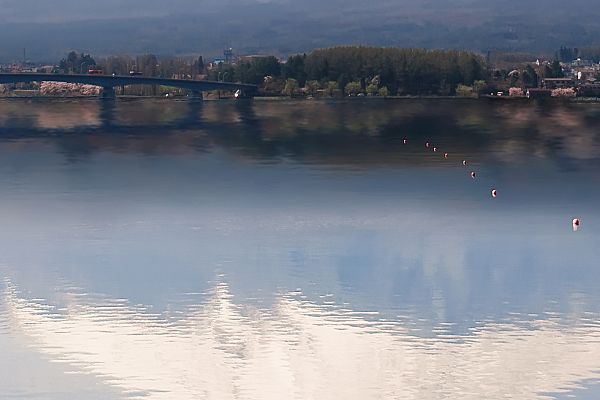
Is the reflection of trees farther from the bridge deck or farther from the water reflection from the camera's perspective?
the water reflection

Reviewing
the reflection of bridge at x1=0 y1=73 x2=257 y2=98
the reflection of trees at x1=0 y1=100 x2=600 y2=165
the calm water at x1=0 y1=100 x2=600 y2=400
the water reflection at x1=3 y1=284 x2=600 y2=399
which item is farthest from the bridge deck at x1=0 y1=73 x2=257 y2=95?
the water reflection at x1=3 y1=284 x2=600 y2=399

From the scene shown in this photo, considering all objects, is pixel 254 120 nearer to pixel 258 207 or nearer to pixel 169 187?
pixel 169 187

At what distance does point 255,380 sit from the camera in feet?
98.3

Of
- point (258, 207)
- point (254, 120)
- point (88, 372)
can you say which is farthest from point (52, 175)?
point (254, 120)

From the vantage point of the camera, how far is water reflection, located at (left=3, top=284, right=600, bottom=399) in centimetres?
2942

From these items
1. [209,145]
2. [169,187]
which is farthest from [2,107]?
[169,187]

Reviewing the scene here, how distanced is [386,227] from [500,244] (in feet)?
16.7

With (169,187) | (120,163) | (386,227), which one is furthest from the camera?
(120,163)

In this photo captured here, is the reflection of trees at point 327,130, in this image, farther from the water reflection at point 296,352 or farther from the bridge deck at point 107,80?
the water reflection at point 296,352

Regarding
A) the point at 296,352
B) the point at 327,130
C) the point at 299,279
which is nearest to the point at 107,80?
the point at 327,130

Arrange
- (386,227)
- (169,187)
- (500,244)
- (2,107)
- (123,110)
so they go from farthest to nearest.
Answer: (2,107), (123,110), (169,187), (386,227), (500,244)

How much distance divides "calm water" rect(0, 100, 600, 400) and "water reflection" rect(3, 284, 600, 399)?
65 millimetres

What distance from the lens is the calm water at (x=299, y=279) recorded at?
30297mm

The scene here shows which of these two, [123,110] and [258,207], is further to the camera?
[123,110]
